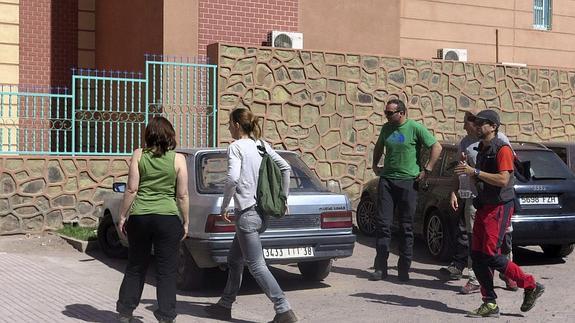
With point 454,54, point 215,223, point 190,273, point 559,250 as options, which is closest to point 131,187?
point 215,223

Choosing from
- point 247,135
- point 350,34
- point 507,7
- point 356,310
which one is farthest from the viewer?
point 507,7

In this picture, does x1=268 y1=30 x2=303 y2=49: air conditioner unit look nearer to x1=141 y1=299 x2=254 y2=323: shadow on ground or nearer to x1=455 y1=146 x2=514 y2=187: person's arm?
x1=141 y1=299 x2=254 y2=323: shadow on ground

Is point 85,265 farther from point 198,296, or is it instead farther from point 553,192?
point 553,192

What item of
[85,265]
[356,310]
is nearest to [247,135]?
[356,310]

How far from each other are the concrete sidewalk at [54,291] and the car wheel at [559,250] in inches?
228

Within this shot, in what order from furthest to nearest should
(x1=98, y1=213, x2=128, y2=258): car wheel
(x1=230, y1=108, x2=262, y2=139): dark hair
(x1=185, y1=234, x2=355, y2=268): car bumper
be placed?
(x1=98, y1=213, x2=128, y2=258): car wheel < (x1=185, y1=234, x2=355, y2=268): car bumper < (x1=230, y1=108, x2=262, y2=139): dark hair

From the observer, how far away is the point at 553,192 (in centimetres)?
1048

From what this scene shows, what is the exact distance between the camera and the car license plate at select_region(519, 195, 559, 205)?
10.4 m

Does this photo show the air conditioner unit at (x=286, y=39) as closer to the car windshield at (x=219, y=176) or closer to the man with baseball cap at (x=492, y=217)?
the car windshield at (x=219, y=176)

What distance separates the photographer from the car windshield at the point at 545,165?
34.9 feet

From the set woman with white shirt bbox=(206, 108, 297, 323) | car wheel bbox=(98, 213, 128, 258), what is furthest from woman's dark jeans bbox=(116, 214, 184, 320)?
car wheel bbox=(98, 213, 128, 258)

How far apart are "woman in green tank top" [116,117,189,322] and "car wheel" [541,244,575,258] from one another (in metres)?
6.32

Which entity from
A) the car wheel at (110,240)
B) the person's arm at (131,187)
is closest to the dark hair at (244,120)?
the person's arm at (131,187)

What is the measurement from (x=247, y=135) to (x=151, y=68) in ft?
24.7
